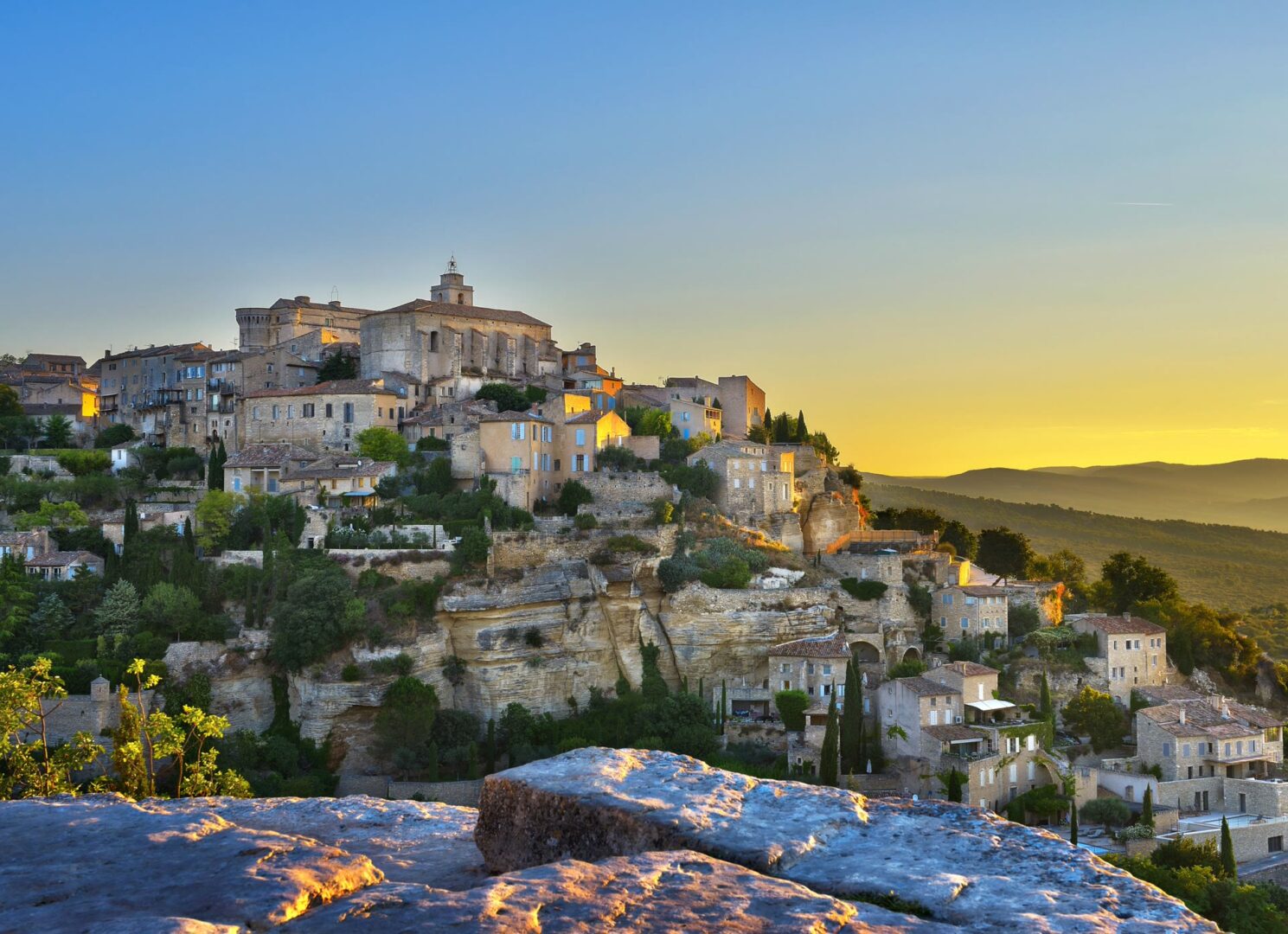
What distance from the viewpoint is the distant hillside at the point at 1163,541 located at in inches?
4188

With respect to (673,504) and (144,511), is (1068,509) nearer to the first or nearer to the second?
(673,504)

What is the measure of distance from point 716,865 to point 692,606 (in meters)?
45.2

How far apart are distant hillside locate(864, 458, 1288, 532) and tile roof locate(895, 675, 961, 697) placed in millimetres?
101857

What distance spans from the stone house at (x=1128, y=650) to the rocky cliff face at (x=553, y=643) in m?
7.01

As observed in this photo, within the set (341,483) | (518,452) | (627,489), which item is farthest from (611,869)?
(341,483)

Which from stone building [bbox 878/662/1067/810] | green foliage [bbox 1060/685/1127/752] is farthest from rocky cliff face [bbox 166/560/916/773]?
green foliage [bbox 1060/685/1127/752]

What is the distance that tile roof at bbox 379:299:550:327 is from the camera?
68.7 m

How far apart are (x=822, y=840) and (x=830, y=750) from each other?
123ft

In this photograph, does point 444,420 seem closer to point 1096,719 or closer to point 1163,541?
point 1096,719

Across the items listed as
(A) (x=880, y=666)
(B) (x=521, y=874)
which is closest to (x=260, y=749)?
(A) (x=880, y=666)

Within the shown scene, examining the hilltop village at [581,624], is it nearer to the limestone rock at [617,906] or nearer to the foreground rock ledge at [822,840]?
the foreground rock ledge at [822,840]

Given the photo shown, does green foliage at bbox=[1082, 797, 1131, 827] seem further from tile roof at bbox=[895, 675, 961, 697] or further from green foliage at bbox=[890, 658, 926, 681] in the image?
green foliage at bbox=[890, 658, 926, 681]

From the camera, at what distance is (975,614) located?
52.4 m

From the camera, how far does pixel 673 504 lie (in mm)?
54312
